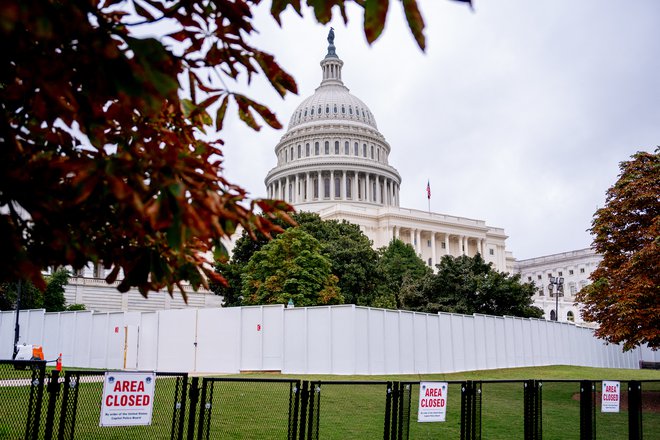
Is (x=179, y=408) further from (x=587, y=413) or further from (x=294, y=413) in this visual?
(x=587, y=413)

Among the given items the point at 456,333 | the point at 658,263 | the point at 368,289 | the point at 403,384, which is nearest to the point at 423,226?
the point at 368,289

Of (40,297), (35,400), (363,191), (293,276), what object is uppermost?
(363,191)

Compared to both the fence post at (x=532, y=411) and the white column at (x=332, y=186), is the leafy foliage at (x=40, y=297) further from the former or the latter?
the white column at (x=332, y=186)

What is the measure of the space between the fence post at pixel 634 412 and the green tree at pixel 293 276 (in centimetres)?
3402

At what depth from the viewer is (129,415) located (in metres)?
7.61

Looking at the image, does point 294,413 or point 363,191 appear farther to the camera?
point 363,191

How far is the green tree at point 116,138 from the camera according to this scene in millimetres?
3318

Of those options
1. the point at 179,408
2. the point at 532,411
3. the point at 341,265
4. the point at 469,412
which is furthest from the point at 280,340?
the point at 341,265

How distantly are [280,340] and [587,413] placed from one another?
65.3ft

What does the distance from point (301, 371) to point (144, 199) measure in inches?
1069

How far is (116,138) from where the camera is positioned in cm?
443

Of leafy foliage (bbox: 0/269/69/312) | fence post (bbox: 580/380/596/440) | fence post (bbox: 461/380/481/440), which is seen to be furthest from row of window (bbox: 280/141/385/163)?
fence post (bbox: 461/380/481/440)

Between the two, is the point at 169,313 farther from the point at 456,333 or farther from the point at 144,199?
the point at 144,199

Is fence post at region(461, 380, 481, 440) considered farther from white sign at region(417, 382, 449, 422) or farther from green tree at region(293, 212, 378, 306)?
green tree at region(293, 212, 378, 306)
